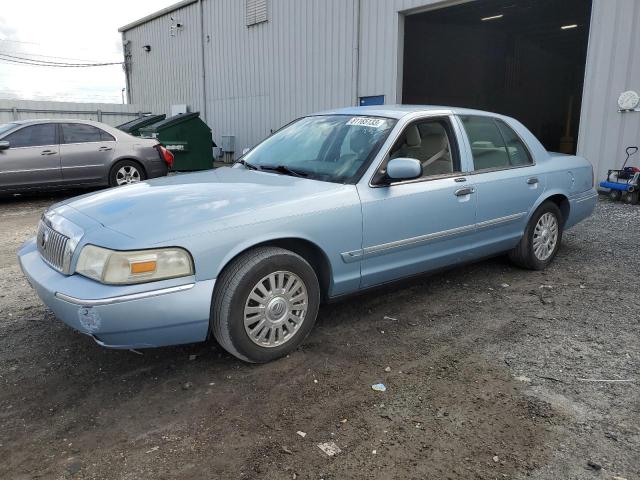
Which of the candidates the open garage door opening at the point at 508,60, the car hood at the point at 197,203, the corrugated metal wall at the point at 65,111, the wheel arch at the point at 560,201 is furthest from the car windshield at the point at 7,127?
the corrugated metal wall at the point at 65,111

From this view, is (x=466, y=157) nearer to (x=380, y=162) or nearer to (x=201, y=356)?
(x=380, y=162)

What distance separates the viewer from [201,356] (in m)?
3.33

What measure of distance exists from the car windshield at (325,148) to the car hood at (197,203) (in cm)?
19

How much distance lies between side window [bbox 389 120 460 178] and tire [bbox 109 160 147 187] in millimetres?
6984

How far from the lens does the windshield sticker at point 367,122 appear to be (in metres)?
3.96

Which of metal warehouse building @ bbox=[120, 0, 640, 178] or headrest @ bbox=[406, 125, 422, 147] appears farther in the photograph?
metal warehouse building @ bbox=[120, 0, 640, 178]

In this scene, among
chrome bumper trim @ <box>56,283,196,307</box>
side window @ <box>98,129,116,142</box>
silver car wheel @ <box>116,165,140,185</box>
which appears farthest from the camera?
silver car wheel @ <box>116,165,140,185</box>

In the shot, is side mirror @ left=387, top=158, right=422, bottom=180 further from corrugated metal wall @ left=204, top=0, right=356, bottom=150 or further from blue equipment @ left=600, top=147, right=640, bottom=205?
corrugated metal wall @ left=204, top=0, right=356, bottom=150

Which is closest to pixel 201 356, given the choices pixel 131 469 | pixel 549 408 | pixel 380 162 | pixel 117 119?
pixel 131 469

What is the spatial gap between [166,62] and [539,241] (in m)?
18.6

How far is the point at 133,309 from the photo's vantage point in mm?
2664

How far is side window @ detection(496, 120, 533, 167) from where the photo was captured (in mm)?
4762

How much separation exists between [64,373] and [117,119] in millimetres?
19909

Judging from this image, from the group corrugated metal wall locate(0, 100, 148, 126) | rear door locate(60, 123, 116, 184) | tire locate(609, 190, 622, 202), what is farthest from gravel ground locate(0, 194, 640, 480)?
corrugated metal wall locate(0, 100, 148, 126)
